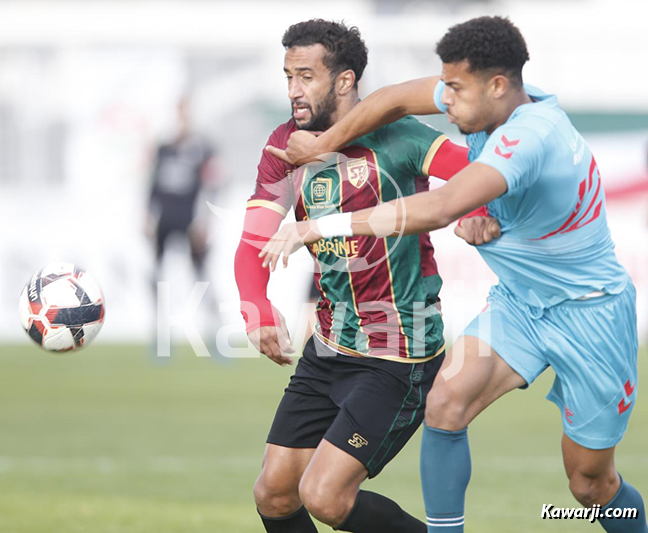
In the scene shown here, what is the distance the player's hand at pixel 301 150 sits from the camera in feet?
15.0

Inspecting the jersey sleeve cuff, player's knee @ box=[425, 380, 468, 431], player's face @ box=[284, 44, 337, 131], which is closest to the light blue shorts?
player's knee @ box=[425, 380, 468, 431]

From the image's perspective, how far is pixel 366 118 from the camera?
14.7ft

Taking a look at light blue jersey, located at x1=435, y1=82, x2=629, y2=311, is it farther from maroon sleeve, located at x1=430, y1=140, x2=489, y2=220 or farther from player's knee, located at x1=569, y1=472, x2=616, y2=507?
player's knee, located at x1=569, y1=472, x2=616, y2=507

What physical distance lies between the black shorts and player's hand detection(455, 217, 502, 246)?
1.89ft

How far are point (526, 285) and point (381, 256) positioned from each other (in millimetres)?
656

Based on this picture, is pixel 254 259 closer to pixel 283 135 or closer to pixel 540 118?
pixel 283 135

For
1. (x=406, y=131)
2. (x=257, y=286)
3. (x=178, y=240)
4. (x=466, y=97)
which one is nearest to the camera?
(x=466, y=97)

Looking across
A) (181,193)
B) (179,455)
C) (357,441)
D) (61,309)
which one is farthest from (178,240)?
(357,441)

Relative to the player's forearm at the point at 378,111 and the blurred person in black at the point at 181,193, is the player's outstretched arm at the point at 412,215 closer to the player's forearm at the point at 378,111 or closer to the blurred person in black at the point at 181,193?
the player's forearm at the point at 378,111

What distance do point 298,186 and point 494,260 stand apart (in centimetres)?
95

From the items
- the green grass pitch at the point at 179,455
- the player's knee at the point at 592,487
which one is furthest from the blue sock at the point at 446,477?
the green grass pitch at the point at 179,455

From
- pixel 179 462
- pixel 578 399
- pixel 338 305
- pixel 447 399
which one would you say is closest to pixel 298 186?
pixel 338 305

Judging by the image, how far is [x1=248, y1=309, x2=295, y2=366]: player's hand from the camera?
177 inches

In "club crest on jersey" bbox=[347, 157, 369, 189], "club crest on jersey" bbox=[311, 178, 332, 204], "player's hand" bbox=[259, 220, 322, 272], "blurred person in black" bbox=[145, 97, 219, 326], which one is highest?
"club crest on jersey" bbox=[347, 157, 369, 189]
